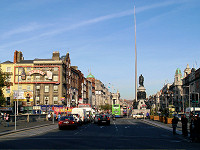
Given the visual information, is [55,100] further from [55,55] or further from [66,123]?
[66,123]

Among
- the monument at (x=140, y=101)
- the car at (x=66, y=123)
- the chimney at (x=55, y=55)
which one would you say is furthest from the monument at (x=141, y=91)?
the car at (x=66, y=123)

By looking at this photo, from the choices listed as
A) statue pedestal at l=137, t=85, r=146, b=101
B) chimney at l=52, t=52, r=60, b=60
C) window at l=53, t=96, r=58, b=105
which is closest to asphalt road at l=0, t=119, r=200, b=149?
window at l=53, t=96, r=58, b=105

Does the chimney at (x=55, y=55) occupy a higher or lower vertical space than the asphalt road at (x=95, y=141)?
higher

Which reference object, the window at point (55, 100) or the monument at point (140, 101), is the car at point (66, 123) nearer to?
the window at point (55, 100)

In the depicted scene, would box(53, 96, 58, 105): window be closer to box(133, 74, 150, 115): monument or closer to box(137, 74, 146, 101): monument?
box(133, 74, 150, 115): monument

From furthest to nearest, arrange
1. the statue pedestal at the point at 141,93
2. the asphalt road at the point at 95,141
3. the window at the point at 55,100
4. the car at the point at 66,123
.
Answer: the statue pedestal at the point at 141,93
the window at the point at 55,100
the car at the point at 66,123
the asphalt road at the point at 95,141

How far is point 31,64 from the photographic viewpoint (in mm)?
92250

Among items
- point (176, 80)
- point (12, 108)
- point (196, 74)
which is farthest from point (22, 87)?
point (176, 80)

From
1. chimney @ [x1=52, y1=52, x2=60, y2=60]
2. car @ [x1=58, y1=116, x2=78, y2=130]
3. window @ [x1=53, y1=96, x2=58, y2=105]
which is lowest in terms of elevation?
car @ [x1=58, y1=116, x2=78, y2=130]

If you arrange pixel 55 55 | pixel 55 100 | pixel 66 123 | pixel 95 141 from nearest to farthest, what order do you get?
pixel 95 141, pixel 66 123, pixel 55 100, pixel 55 55

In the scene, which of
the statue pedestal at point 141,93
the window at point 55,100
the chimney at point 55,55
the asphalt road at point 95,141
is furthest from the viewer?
the chimney at point 55,55

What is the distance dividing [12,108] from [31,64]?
15.0 meters

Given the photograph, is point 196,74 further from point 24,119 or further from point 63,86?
point 24,119

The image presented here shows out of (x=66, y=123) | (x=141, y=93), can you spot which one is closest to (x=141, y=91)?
(x=141, y=93)
